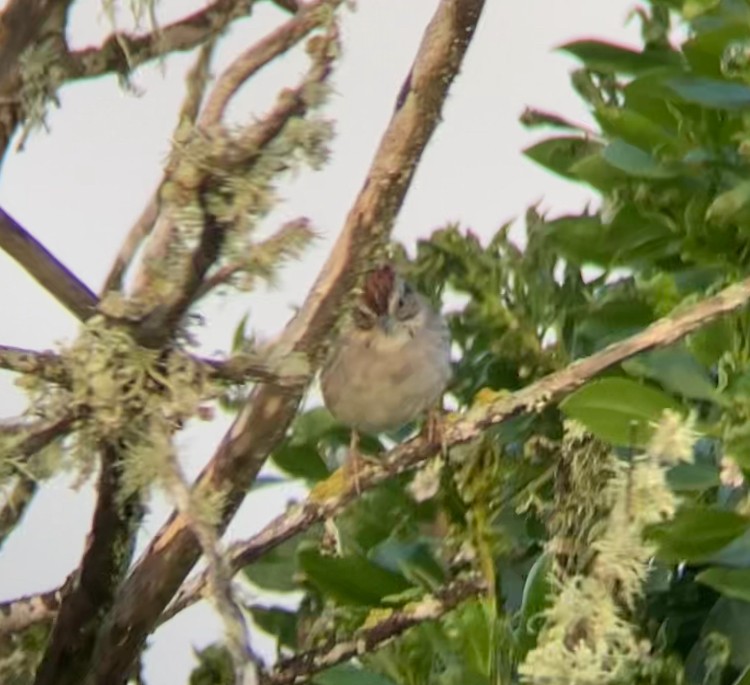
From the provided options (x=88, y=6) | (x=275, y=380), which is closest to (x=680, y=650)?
(x=275, y=380)

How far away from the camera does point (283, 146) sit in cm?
50

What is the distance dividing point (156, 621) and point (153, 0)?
0.78 feet

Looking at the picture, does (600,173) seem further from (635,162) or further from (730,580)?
(730,580)

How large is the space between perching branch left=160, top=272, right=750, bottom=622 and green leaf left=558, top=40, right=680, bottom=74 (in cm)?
33

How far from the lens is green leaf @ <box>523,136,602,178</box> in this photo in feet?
3.35

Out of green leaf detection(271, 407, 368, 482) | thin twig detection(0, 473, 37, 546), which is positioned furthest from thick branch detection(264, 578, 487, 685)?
green leaf detection(271, 407, 368, 482)

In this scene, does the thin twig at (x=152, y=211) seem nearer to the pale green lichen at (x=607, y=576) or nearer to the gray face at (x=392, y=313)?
the pale green lichen at (x=607, y=576)

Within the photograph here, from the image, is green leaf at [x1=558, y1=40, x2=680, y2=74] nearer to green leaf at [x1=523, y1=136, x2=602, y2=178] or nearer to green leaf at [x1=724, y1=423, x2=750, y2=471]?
green leaf at [x1=523, y1=136, x2=602, y2=178]

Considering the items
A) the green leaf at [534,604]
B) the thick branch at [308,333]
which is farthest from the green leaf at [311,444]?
the thick branch at [308,333]

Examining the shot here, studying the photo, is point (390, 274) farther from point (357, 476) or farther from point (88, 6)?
point (357, 476)

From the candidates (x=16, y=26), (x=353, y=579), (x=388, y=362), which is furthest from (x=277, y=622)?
(x=16, y=26)

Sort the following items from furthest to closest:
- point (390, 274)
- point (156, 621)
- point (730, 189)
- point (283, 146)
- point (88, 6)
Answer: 1. point (390, 274)
2. point (88, 6)
3. point (730, 189)
4. point (156, 621)
5. point (283, 146)

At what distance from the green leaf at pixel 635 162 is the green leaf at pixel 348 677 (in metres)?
0.31

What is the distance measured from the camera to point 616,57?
0.98 meters
